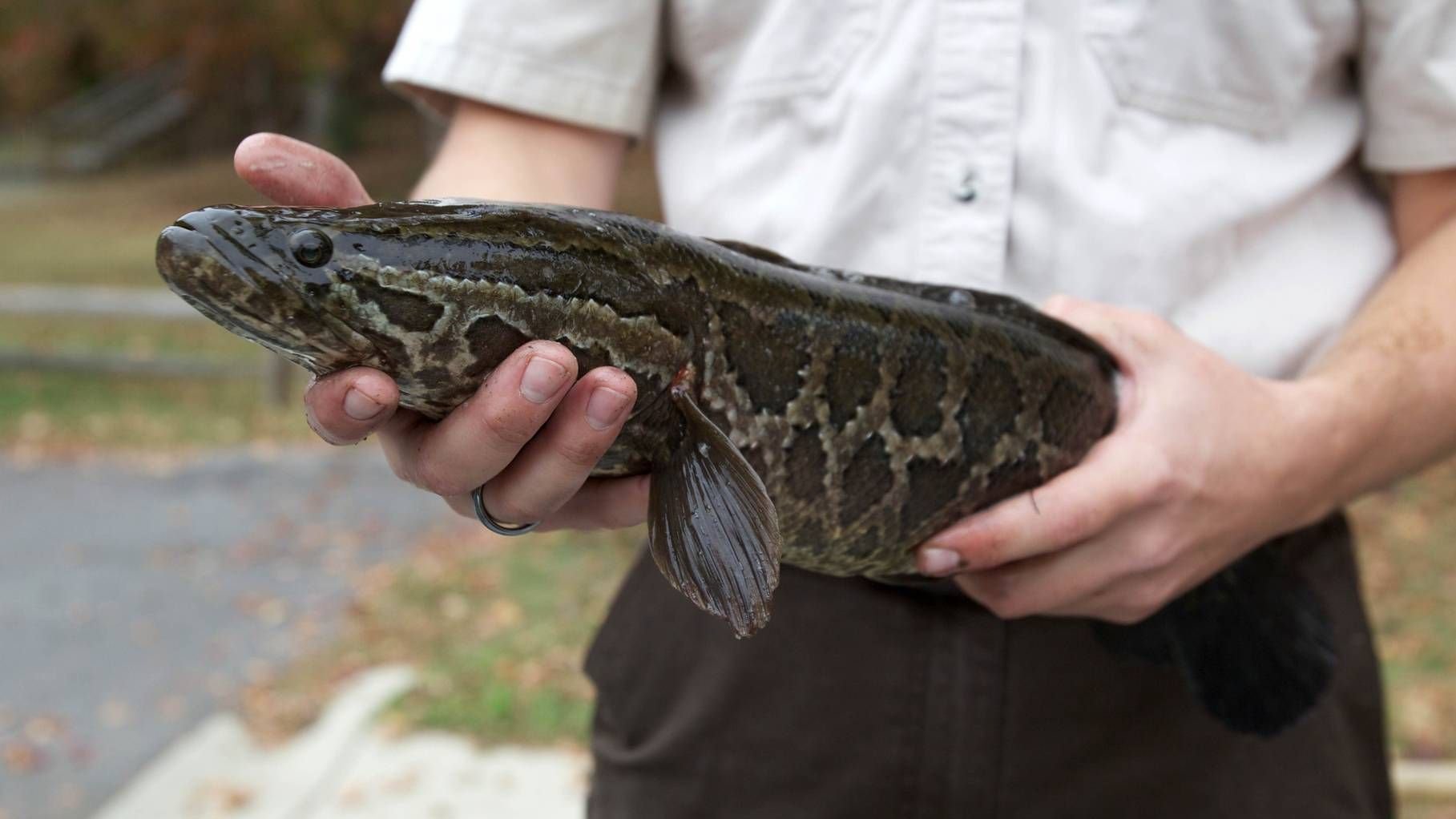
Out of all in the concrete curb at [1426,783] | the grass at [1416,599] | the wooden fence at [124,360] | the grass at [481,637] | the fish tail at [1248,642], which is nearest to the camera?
the fish tail at [1248,642]

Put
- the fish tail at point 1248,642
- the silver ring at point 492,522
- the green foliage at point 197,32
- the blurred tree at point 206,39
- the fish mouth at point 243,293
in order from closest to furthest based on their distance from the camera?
the fish mouth at point 243,293 → the silver ring at point 492,522 → the fish tail at point 1248,642 → the green foliage at point 197,32 → the blurred tree at point 206,39

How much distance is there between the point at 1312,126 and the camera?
2.33 meters

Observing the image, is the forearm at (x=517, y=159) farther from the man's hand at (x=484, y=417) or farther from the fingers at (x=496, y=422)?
the fingers at (x=496, y=422)

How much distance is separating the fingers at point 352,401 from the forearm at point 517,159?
636 mm

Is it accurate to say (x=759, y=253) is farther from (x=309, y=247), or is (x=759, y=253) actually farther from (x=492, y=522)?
(x=309, y=247)

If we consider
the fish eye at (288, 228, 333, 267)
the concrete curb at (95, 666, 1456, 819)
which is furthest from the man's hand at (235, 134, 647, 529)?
the concrete curb at (95, 666, 1456, 819)

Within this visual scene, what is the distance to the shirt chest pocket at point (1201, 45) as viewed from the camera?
217 centimetres

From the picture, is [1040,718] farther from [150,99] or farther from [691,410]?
[150,99]

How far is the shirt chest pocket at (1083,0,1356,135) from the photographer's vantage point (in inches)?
85.4

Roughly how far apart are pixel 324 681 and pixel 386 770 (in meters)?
1.30

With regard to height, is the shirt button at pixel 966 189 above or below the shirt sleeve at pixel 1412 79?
below

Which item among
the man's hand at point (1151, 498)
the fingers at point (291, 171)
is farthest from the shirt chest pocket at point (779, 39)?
the fingers at point (291, 171)

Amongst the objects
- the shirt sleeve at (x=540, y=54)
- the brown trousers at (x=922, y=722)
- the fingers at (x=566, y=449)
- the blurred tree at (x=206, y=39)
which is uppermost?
the shirt sleeve at (x=540, y=54)

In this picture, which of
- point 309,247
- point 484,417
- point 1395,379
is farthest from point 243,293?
point 1395,379
